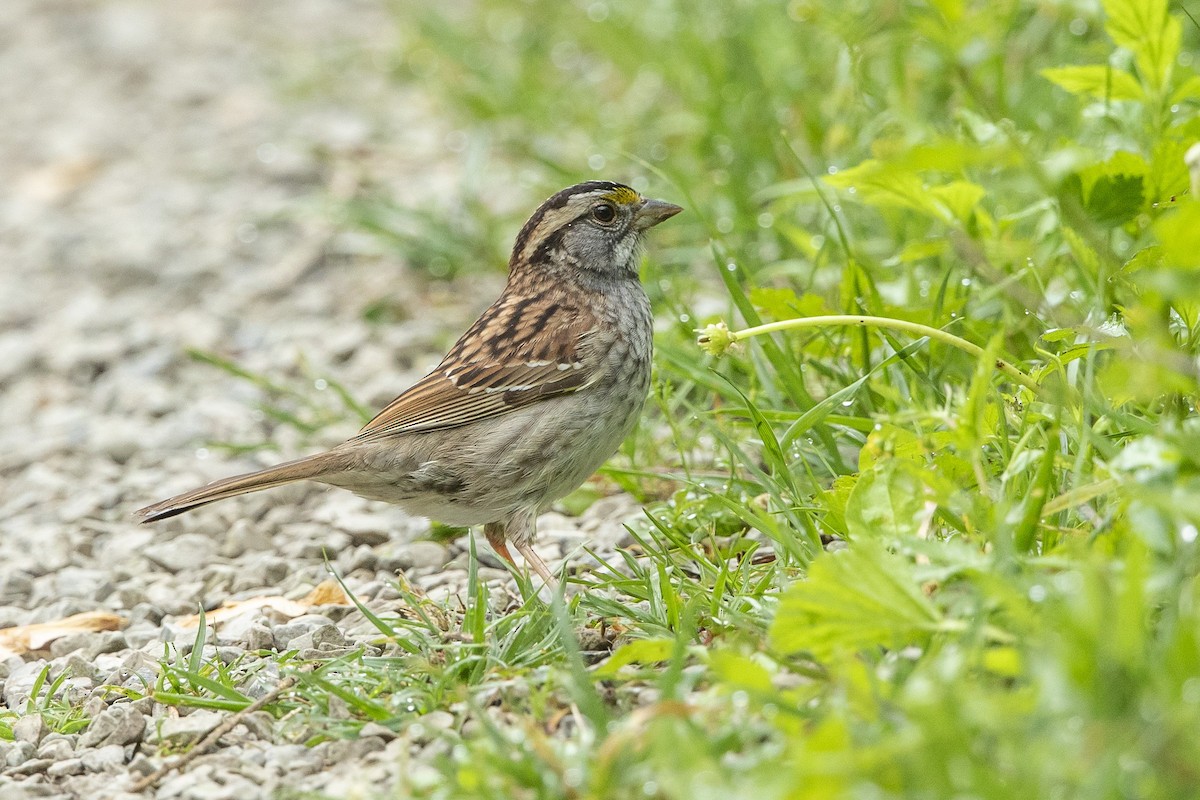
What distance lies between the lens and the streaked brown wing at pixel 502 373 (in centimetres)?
395

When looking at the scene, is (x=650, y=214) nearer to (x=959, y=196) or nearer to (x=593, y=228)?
(x=593, y=228)

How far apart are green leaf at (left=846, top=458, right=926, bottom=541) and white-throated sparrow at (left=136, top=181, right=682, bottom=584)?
1052mm

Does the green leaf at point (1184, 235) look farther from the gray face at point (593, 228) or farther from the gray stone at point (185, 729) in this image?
the gray face at point (593, 228)

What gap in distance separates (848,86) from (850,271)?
1.53 meters

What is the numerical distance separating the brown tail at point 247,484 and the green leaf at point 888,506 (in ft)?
5.34

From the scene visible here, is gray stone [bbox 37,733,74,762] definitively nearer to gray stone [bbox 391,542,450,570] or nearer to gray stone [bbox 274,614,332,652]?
gray stone [bbox 274,614,332,652]

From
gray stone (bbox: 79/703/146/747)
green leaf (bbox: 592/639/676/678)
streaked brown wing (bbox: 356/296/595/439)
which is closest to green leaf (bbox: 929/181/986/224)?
streaked brown wing (bbox: 356/296/595/439)

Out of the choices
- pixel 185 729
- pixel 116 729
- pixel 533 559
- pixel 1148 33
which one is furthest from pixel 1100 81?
pixel 116 729

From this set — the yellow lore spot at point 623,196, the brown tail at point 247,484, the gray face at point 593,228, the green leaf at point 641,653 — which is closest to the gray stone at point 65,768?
the brown tail at point 247,484

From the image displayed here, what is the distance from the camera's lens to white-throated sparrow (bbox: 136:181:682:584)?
12.5 ft

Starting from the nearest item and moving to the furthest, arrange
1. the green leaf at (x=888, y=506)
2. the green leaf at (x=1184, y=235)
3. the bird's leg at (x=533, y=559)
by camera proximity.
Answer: the green leaf at (x=1184, y=235), the green leaf at (x=888, y=506), the bird's leg at (x=533, y=559)

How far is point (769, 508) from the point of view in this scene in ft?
11.7

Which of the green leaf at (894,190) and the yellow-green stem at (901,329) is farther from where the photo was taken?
the green leaf at (894,190)

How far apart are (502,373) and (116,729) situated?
1.50 metres
